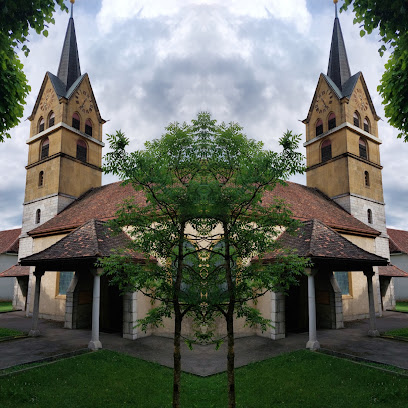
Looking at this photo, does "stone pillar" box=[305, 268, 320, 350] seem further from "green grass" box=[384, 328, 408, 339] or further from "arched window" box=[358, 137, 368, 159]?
"arched window" box=[358, 137, 368, 159]

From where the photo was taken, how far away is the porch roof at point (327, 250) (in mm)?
12781

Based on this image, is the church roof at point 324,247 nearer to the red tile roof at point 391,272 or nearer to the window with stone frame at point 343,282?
the window with stone frame at point 343,282

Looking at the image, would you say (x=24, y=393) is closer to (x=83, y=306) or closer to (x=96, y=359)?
(x=96, y=359)

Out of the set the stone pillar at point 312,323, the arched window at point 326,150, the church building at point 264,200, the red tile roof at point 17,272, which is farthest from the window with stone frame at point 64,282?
the arched window at point 326,150

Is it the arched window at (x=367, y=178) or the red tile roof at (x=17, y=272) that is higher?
the arched window at (x=367, y=178)

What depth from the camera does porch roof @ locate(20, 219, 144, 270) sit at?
508 inches

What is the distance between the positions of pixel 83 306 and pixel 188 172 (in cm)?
1361

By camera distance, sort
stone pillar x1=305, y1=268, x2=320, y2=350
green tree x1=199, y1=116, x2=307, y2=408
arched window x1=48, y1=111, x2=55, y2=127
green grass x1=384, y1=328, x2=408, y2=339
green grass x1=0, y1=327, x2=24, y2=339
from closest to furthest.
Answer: green tree x1=199, y1=116, x2=307, y2=408 → stone pillar x1=305, y1=268, x2=320, y2=350 → green grass x1=0, y1=327, x2=24, y2=339 → green grass x1=384, y1=328, x2=408, y2=339 → arched window x1=48, y1=111, x2=55, y2=127

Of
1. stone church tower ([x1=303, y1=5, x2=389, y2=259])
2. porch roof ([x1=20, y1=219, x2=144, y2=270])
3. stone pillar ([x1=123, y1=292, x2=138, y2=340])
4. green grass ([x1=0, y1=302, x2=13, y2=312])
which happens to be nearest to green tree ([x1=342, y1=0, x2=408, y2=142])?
porch roof ([x1=20, y1=219, x2=144, y2=270])

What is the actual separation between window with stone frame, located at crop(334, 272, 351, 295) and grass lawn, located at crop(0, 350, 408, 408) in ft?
31.8

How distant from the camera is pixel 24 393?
26.4ft

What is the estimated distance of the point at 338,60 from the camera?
94.1 ft

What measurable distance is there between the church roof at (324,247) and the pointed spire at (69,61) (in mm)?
22752

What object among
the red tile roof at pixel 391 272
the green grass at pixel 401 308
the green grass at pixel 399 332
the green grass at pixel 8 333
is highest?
the red tile roof at pixel 391 272
